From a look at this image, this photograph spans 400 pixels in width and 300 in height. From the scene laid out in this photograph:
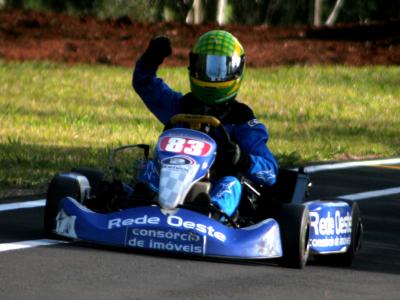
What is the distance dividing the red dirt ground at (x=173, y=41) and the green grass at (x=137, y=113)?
2001mm

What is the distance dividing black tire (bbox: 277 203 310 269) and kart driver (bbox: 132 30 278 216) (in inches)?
20.1

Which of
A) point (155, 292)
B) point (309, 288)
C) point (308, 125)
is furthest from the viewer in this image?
point (308, 125)

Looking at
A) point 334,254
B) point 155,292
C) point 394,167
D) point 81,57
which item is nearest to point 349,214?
point 334,254

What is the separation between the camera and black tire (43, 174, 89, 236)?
9.05m

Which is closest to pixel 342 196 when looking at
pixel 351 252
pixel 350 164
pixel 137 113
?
pixel 350 164

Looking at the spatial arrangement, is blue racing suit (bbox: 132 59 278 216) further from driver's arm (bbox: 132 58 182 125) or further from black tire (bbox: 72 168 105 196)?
black tire (bbox: 72 168 105 196)

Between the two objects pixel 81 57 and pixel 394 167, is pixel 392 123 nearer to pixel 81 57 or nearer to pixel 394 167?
pixel 394 167

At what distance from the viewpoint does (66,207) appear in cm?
875

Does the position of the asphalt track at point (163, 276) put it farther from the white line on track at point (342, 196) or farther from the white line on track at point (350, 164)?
the white line on track at point (350, 164)

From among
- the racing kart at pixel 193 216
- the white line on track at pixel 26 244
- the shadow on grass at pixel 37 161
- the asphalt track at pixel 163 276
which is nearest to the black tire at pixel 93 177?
the racing kart at pixel 193 216

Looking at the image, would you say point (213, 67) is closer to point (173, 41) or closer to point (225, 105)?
point (225, 105)

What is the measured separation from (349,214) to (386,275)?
2.16ft

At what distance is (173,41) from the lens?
33594 millimetres

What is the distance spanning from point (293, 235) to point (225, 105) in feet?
4.37
